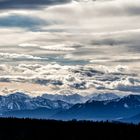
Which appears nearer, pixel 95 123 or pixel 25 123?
pixel 95 123

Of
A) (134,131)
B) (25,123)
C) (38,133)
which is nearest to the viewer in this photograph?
(134,131)

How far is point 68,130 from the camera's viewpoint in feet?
572

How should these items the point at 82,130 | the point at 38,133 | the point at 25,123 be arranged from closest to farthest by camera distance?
the point at 82,130 < the point at 38,133 < the point at 25,123

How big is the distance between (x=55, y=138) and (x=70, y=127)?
729 cm

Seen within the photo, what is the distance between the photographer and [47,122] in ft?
624

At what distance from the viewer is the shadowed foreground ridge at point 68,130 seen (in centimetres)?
16225

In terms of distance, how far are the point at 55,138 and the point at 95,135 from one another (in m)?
14.4

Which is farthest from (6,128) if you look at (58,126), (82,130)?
(82,130)

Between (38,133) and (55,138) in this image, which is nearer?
(55,138)

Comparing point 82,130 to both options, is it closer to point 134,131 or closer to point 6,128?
point 134,131

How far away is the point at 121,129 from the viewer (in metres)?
163

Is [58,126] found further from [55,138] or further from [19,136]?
[19,136]

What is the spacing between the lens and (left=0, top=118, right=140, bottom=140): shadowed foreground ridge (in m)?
162

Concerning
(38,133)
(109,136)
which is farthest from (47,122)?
(109,136)
